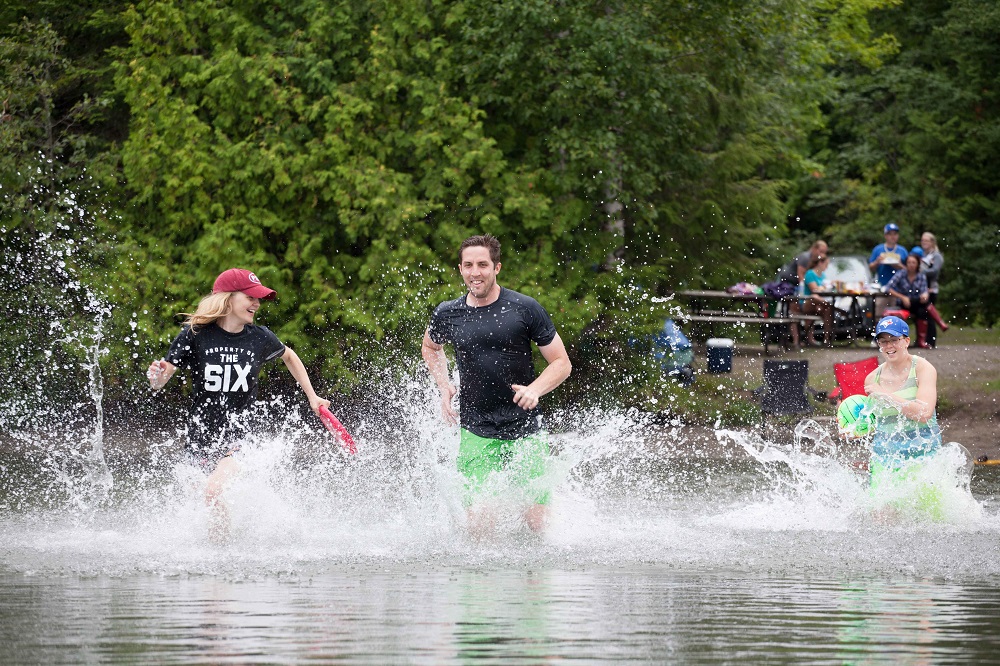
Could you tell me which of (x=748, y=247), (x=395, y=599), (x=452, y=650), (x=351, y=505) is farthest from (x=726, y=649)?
(x=748, y=247)

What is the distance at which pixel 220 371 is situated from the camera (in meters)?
9.60

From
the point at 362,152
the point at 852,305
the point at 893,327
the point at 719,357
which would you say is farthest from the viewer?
the point at 852,305

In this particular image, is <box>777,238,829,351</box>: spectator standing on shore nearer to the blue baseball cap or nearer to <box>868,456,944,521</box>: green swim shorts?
A: the blue baseball cap

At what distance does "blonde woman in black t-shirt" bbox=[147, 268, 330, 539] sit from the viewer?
959 centimetres

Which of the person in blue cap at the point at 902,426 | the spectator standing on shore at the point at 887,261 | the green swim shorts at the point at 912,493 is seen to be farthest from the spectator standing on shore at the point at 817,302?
the green swim shorts at the point at 912,493

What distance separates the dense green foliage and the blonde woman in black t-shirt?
8270mm

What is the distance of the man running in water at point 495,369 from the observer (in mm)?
9023

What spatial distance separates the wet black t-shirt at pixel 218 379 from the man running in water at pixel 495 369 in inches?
52.1

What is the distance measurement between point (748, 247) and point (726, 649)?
15.9 m

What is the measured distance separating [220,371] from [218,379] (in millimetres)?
50

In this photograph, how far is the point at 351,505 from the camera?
1194 centimetres

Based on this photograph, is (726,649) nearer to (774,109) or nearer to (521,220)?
(521,220)

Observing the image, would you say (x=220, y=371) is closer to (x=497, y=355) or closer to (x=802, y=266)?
(x=497, y=355)

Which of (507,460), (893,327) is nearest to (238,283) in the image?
(507,460)
